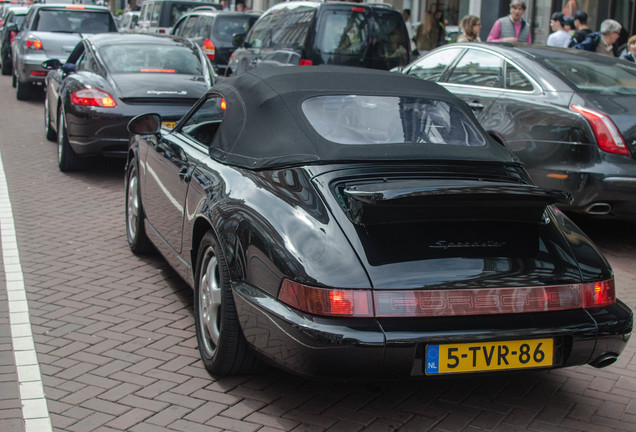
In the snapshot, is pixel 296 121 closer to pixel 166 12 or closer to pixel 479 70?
pixel 479 70

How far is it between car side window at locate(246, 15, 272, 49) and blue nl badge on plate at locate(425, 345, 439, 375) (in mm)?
11548

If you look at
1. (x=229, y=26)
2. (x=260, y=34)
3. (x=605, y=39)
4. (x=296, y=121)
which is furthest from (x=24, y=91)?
(x=296, y=121)

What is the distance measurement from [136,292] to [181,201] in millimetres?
995

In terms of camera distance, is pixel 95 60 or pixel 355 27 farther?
pixel 355 27

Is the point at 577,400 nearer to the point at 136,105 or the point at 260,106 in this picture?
the point at 260,106

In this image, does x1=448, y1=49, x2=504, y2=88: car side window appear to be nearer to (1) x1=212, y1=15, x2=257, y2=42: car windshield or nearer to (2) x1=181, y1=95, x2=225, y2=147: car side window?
(2) x1=181, y1=95, x2=225, y2=147: car side window

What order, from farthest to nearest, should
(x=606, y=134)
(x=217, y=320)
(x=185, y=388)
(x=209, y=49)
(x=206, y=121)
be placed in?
1. (x=209, y=49)
2. (x=606, y=134)
3. (x=206, y=121)
4. (x=217, y=320)
5. (x=185, y=388)

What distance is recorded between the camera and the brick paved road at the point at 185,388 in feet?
12.2

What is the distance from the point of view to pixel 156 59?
10008 mm

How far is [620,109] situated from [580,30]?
581 cm

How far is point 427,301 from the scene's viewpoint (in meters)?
3.42

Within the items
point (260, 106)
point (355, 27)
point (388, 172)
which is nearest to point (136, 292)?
point (260, 106)

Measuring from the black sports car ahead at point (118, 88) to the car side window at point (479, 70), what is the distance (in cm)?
274

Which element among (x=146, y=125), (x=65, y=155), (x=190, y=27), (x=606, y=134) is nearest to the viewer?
(x=146, y=125)
